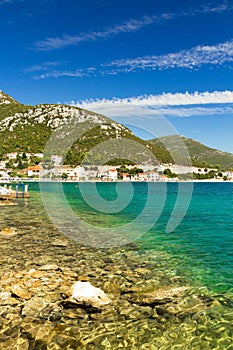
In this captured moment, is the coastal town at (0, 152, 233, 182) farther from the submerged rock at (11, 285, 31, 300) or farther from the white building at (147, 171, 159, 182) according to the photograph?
the submerged rock at (11, 285, 31, 300)

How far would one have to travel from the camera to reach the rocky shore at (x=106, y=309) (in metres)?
7.58

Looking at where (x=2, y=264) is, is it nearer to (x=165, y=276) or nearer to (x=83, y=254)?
(x=83, y=254)

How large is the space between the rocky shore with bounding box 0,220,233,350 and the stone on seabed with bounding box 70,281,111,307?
1.9 inches

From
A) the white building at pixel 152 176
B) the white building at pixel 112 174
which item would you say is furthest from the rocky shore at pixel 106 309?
the white building at pixel 152 176

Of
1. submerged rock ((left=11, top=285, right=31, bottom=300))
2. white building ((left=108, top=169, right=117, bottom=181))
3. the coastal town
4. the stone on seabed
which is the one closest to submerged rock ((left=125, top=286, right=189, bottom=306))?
the stone on seabed

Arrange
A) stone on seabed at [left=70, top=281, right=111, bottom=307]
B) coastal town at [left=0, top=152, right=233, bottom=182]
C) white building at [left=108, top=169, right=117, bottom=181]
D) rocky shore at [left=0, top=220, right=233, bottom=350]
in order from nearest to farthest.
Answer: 1. rocky shore at [left=0, top=220, right=233, bottom=350]
2. stone on seabed at [left=70, top=281, right=111, bottom=307]
3. coastal town at [left=0, top=152, right=233, bottom=182]
4. white building at [left=108, top=169, right=117, bottom=181]

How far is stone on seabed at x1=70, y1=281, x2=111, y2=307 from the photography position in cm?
925

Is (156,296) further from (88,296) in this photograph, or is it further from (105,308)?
(88,296)

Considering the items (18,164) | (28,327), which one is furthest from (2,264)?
(18,164)

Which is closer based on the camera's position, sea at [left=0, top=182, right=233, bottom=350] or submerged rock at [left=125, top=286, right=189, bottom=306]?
sea at [left=0, top=182, right=233, bottom=350]

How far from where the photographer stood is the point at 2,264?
42.1 feet

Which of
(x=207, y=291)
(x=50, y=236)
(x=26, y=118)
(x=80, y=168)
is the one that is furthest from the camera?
(x=26, y=118)

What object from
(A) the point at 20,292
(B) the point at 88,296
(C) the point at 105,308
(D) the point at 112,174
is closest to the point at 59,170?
(D) the point at 112,174

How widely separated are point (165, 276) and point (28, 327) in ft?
19.8
